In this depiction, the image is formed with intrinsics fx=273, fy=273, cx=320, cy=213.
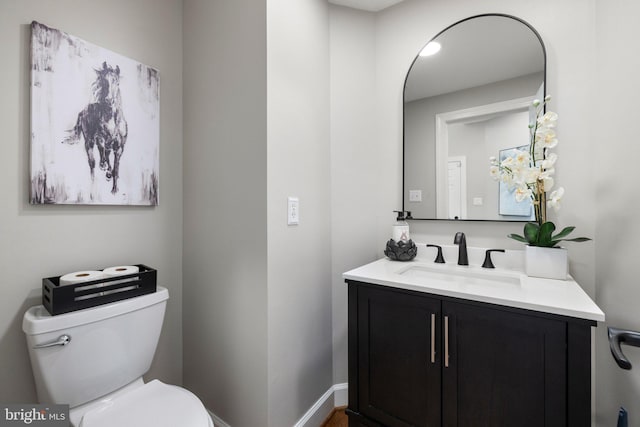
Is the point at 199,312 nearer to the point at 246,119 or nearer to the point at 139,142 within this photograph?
the point at 139,142

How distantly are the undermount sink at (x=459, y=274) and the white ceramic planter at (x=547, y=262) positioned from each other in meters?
0.08

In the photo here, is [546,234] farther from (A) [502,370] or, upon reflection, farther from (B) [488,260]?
(A) [502,370]

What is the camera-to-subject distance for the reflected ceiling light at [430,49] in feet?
5.27

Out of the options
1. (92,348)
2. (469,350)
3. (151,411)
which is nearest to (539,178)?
(469,350)

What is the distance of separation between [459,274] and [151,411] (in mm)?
1448

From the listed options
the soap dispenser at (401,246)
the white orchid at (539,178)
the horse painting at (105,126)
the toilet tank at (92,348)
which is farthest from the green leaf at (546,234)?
the horse painting at (105,126)

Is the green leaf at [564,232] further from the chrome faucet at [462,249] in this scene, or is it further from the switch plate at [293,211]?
the switch plate at [293,211]

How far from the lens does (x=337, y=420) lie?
5.27 feet

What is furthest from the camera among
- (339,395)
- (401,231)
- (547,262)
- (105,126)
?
(339,395)

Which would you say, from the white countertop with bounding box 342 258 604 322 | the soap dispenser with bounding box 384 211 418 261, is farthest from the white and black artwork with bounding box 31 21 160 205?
the soap dispenser with bounding box 384 211 418 261

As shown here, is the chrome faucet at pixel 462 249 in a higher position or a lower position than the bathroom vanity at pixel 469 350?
higher

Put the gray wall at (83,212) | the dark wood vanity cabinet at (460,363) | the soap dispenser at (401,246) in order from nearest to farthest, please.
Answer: the dark wood vanity cabinet at (460,363) → the gray wall at (83,212) → the soap dispenser at (401,246)

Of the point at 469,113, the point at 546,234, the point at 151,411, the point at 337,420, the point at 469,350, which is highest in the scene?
the point at 469,113

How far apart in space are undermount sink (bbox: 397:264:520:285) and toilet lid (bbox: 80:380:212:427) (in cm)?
103
